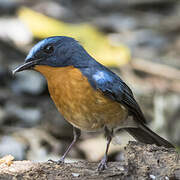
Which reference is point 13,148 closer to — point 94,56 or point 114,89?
point 114,89

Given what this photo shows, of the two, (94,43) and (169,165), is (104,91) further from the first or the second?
(94,43)

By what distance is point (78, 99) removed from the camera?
522 cm

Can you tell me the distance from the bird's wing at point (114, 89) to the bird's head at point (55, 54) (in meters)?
0.22

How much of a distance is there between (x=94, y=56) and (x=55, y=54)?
12.7ft

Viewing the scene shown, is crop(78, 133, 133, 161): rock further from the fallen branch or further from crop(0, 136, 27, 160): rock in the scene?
the fallen branch

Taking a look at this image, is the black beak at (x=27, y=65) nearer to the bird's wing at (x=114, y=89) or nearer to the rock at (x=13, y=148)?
the bird's wing at (x=114, y=89)

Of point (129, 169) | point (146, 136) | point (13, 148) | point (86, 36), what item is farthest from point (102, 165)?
point (86, 36)

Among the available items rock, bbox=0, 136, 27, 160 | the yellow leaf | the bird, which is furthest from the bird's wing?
the yellow leaf

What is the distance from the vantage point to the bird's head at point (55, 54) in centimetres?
531

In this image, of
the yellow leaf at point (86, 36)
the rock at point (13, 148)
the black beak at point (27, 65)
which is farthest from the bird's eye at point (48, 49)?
the yellow leaf at point (86, 36)

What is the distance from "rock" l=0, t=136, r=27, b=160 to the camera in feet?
21.4

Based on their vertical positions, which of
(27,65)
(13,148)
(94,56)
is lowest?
(13,148)

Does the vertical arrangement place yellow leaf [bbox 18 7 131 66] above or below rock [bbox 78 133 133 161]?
above

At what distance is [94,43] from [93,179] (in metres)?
5.42
